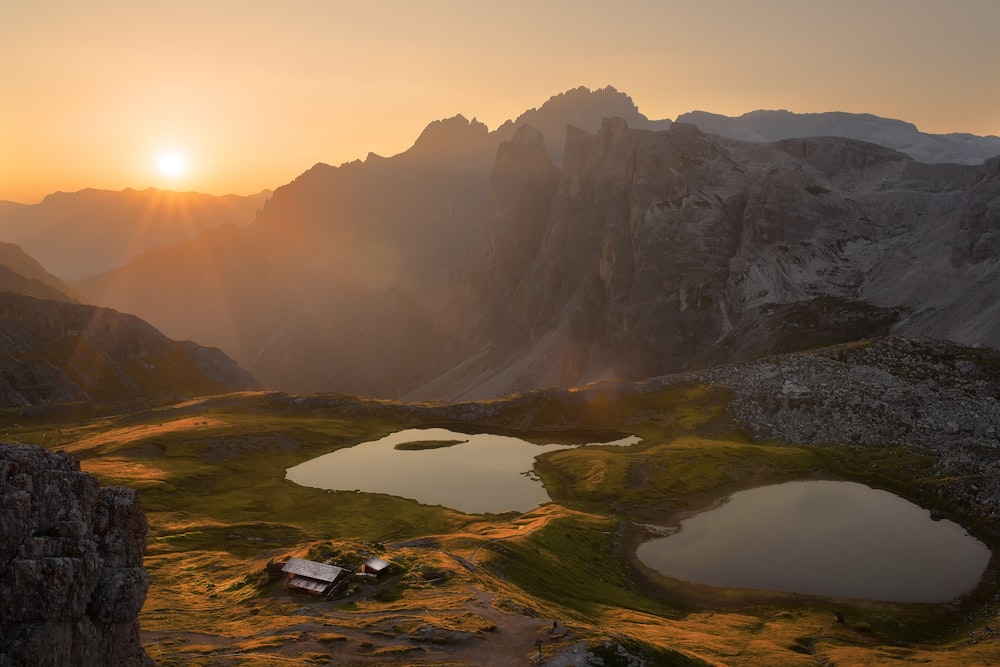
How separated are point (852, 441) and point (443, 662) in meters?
112

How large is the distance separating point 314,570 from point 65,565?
30.3 m

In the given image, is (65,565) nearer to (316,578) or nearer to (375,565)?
(316,578)

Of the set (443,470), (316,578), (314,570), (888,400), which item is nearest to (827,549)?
(316,578)

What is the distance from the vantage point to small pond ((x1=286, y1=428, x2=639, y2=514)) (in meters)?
110

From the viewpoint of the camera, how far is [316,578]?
58500 millimetres

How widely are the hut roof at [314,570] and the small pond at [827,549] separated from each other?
A: 3852 cm

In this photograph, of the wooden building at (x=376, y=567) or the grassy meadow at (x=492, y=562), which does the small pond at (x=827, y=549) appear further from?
the wooden building at (x=376, y=567)

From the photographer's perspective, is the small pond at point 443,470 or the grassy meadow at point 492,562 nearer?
the grassy meadow at point 492,562

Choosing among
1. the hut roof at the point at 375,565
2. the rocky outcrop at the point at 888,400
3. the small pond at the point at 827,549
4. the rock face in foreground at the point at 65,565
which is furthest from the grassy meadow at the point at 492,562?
the rock face in foreground at the point at 65,565

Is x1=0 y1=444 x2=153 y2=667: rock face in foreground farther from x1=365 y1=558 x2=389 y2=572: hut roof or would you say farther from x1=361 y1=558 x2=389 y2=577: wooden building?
x1=365 y1=558 x2=389 y2=572: hut roof

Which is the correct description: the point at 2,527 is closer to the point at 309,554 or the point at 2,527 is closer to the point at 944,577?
the point at 309,554

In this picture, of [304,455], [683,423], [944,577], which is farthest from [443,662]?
[683,423]

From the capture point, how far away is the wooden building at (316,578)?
57312 mm

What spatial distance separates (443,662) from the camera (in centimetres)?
4322
